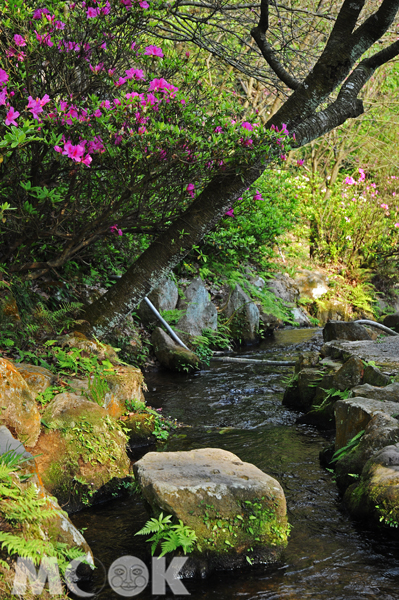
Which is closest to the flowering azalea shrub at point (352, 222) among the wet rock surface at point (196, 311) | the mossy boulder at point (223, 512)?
the wet rock surface at point (196, 311)

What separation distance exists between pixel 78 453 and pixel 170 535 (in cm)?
130

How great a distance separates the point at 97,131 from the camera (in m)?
4.75

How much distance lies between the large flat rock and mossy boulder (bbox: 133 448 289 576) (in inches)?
119

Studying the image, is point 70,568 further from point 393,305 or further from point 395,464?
point 393,305

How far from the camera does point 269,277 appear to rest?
43.6 ft

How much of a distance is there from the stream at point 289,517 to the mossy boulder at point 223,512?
0.10 m

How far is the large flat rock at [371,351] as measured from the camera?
5949 millimetres

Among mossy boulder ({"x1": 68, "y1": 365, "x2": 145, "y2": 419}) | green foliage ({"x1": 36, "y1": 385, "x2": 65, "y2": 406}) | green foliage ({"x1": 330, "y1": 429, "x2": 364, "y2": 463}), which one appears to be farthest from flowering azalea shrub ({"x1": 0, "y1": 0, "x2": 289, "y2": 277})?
green foliage ({"x1": 330, "y1": 429, "x2": 364, "y2": 463})

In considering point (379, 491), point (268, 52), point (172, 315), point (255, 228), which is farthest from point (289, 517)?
point (255, 228)

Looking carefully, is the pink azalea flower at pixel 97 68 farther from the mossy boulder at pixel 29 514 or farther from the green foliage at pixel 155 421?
the mossy boulder at pixel 29 514

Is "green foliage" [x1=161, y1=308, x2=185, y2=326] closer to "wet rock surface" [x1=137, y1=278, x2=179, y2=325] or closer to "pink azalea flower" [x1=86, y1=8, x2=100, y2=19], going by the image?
"wet rock surface" [x1=137, y1=278, x2=179, y2=325]

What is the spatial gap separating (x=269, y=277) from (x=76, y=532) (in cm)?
1079

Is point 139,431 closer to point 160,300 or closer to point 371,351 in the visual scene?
point 371,351

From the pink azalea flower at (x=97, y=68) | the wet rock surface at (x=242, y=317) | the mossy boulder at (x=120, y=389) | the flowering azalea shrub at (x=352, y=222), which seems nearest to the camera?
the pink azalea flower at (x=97, y=68)
